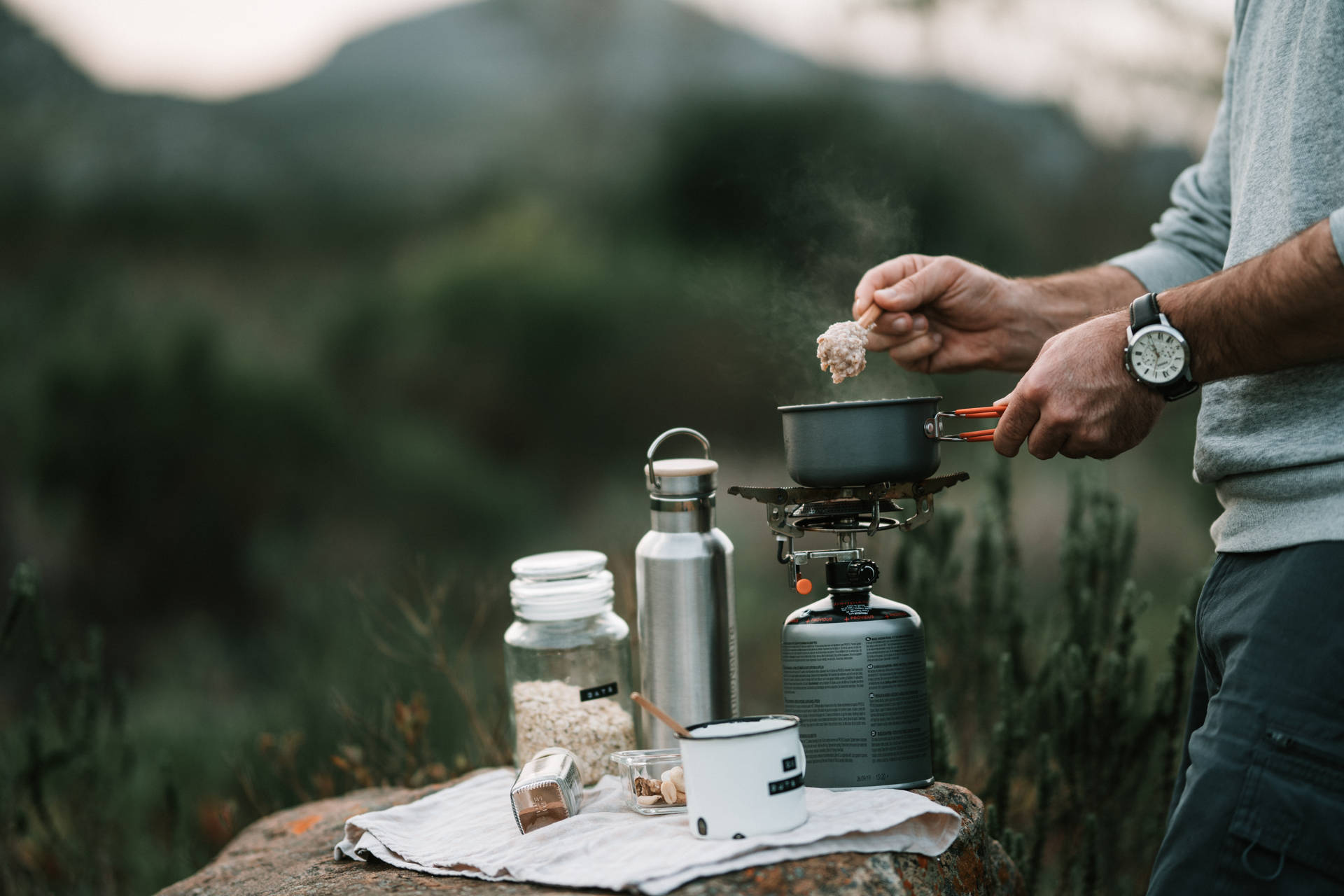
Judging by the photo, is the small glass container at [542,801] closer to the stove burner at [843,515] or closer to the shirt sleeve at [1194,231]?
the stove burner at [843,515]

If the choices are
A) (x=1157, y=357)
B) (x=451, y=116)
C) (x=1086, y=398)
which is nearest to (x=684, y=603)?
(x=1086, y=398)

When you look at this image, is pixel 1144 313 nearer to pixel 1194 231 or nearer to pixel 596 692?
pixel 1194 231

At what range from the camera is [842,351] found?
1.82 m

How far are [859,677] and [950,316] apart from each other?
0.89m

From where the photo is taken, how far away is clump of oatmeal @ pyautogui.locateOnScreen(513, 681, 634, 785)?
1812mm

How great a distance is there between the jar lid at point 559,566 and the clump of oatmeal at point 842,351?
0.56 meters

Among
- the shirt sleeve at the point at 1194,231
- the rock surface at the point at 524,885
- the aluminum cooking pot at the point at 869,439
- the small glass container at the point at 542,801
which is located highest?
the shirt sleeve at the point at 1194,231

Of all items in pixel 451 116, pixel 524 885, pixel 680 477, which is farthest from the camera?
pixel 451 116

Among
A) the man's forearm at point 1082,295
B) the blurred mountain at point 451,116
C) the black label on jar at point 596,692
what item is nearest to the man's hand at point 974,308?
the man's forearm at point 1082,295

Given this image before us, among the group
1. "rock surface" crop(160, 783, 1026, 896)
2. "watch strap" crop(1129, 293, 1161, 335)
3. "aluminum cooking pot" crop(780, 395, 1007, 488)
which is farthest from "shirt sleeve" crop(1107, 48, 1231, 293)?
"rock surface" crop(160, 783, 1026, 896)

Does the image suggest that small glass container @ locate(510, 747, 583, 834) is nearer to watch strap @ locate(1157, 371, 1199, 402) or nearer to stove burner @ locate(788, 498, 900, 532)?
stove burner @ locate(788, 498, 900, 532)

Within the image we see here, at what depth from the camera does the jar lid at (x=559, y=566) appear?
1.87 m

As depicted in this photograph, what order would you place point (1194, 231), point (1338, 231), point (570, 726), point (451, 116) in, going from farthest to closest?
1. point (451, 116)
2. point (1194, 231)
3. point (570, 726)
4. point (1338, 231)

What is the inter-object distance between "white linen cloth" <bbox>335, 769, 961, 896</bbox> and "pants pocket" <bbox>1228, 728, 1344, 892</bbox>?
1.23ft
